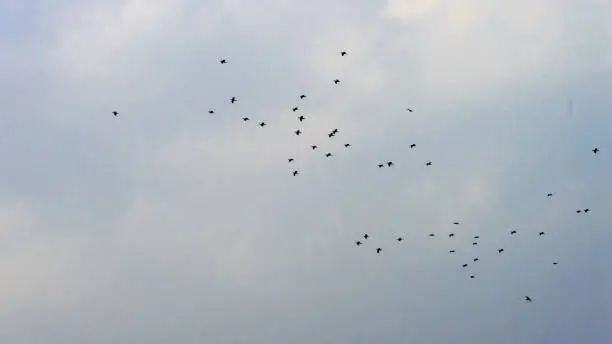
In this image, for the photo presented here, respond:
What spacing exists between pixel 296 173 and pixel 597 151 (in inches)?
2638

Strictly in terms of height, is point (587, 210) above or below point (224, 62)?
below

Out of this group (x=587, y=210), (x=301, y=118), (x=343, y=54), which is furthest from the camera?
(x=587, y=210)

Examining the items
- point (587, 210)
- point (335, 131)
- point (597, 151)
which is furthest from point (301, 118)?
point (587, 210)

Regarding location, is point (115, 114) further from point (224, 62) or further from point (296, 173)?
point (296, 173)

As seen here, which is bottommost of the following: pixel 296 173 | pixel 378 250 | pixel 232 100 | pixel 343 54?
pixel 378 250

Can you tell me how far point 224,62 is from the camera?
74062 millimetres

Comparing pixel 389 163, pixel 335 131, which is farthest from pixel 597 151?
pixel 335 131

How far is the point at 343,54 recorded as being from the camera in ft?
233

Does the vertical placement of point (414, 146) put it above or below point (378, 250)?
above

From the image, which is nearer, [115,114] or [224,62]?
[224,62]

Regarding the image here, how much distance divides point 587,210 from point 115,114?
113150 mm

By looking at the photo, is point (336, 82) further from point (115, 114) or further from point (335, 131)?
point (115, 114)

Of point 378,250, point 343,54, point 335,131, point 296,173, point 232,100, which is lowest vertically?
point 378,250

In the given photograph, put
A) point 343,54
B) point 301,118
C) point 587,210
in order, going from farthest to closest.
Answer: point 587,210
point 301,118
point 343,54
